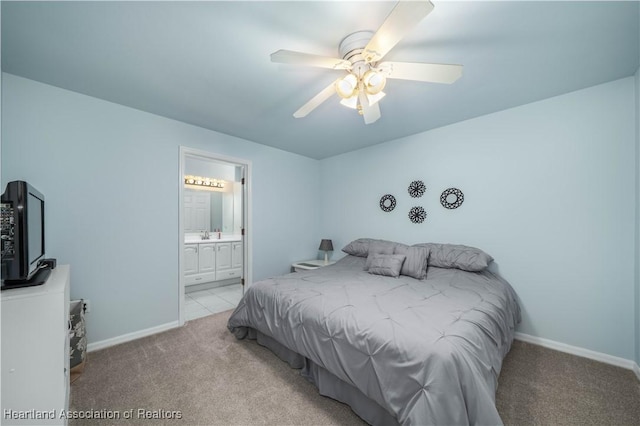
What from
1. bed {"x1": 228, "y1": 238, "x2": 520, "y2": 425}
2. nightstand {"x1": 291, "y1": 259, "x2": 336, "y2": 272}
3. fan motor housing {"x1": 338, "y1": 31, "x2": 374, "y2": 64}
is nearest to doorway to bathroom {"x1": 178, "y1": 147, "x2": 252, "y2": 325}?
nightstand {"x1": 291, "y1": 259, "x2": 336, "y2": 272}

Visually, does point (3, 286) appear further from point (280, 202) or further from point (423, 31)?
point (280, 202)

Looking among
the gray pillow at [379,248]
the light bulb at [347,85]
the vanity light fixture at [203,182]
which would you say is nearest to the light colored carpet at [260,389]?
the gray pillow at [379,248]

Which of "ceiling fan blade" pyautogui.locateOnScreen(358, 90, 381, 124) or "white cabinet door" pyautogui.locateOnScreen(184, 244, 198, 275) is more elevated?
"ceiling fan blade" pyautogui.locateOnScreen(358, 90, 381, 124)

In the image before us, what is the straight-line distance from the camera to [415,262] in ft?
8.53

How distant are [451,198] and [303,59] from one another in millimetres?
2392

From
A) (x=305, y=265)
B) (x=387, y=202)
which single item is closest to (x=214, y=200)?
(x=305, y=265)

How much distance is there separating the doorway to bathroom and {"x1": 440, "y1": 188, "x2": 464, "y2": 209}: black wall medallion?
2.63 meters

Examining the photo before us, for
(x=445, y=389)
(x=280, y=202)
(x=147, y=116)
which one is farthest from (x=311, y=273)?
(x=147, y=116)

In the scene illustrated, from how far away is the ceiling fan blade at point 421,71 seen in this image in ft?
4.63

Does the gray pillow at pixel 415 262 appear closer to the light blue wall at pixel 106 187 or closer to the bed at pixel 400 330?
the bed at pixel 400 330

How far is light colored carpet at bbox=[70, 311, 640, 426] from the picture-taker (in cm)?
151

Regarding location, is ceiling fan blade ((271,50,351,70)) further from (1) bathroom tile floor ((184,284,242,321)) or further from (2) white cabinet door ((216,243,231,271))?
(2) white cabinet door ((216,243,231,271))

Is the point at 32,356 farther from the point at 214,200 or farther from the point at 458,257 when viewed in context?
the point at 214,200

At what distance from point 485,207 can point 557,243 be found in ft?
2.20
